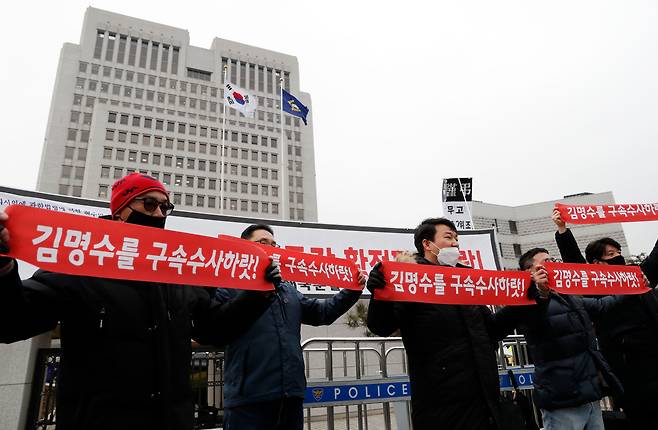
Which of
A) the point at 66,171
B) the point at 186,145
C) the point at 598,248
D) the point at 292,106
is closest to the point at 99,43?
the point at 186,145

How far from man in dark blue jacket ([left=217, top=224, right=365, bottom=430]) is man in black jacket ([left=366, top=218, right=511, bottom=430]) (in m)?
0.63

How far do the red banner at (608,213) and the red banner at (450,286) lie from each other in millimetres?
1779

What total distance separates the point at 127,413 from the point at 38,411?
3.11 meters

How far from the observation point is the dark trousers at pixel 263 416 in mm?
2598

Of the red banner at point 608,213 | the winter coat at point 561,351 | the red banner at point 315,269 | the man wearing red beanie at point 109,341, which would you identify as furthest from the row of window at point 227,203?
the man wearing red beanie at point 109,341

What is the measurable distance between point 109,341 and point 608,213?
17.8 ft

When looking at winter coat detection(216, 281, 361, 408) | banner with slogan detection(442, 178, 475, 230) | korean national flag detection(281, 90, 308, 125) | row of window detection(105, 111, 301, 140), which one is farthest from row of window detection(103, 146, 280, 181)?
winter coat detection(216, 281, 361, 408)

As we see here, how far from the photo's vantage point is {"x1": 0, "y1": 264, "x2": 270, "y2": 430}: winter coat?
1.70 m

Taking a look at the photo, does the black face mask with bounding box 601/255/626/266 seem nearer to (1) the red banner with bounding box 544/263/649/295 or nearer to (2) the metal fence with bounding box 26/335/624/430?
(1) the red banner with bounding box 544/263/649/295

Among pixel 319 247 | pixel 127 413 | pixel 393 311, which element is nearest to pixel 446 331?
pixel 393 311

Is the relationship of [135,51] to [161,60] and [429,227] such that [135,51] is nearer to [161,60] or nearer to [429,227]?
[161,60]

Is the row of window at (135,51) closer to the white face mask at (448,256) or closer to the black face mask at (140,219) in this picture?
the black face mask at (140,219)

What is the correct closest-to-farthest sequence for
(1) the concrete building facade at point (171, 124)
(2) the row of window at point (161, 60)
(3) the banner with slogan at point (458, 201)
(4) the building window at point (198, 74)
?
(3) the banner with slogan at point (458, 201), (1) the concrete building facade at point (171, 124), (2) the row of window at point (161, 60), (4) the building window at point (198, 74)

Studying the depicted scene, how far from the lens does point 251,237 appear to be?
11.5 feet
